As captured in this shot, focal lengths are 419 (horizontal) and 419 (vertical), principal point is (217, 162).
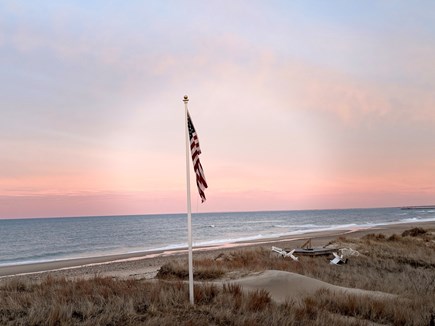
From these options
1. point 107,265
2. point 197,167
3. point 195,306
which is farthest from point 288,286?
point 107,265

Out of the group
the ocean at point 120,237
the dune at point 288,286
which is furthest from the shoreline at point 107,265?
the dune at point 288,286

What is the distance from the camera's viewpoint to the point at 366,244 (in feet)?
91.9

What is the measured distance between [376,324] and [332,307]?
52.5 inches

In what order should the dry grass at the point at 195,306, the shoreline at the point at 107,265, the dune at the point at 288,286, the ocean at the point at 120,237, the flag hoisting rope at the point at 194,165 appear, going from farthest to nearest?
1. the ocean at the point at 120,237
2. the shoreline at the point at 107,265
3. the dune at the point at 288,286
4. the flag hoisting rope at the point at 194,165
5. the dry grass at the point at 195,306

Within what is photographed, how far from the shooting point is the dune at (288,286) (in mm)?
12539

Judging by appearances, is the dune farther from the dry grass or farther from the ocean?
the ocean

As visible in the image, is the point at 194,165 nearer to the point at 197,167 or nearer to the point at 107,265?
the point at 197,167

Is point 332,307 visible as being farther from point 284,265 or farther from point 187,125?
point 284,265

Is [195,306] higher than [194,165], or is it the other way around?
[194,165]

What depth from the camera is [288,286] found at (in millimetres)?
13562

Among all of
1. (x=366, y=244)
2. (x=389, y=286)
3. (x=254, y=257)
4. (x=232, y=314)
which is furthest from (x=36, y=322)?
(x=366, y=244)

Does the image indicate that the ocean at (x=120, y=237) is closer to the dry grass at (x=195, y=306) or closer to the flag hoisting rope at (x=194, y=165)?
the dry grass at (x=195, y=306)


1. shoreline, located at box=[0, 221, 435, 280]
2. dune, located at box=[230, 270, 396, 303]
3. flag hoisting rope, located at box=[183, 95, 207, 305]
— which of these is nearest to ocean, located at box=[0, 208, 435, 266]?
shoreline, located at box=[0, 221, 435, 280]

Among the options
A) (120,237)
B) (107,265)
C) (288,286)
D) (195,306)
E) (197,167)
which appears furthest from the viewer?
(120,237)
